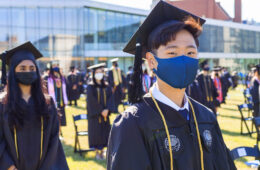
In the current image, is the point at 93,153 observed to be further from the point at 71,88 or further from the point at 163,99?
the point at 71,88

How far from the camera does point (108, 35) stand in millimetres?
33750

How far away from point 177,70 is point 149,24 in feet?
1.34

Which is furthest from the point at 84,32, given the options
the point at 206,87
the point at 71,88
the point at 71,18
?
the point at 206,87

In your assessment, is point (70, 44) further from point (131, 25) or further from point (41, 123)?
point (41, 123)

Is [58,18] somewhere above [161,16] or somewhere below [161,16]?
above

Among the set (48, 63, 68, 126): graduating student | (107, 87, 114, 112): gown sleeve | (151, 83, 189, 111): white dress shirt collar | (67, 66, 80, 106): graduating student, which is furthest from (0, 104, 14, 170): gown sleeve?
(67, 66, 80, 106): graduating student

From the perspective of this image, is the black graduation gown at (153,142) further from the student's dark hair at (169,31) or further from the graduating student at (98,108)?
the graduating student at (98,108)

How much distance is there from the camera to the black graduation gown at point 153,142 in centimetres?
158

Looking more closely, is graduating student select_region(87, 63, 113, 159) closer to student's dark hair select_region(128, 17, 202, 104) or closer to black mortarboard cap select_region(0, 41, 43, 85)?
black mortarboard cap select_region(0, 41, 43, 85)

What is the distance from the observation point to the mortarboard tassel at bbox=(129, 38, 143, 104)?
1882 mm

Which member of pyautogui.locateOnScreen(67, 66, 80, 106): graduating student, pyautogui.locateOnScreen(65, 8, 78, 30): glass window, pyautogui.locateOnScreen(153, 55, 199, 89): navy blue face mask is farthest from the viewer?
pyautogui.locateOnScreen(65, 8, 78, 30): glass window

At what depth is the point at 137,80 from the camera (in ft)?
6.35

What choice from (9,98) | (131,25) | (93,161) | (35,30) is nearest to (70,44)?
(35,30)

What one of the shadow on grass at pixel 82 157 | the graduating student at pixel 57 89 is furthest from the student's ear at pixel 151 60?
the graduating student at pixel 57 89
